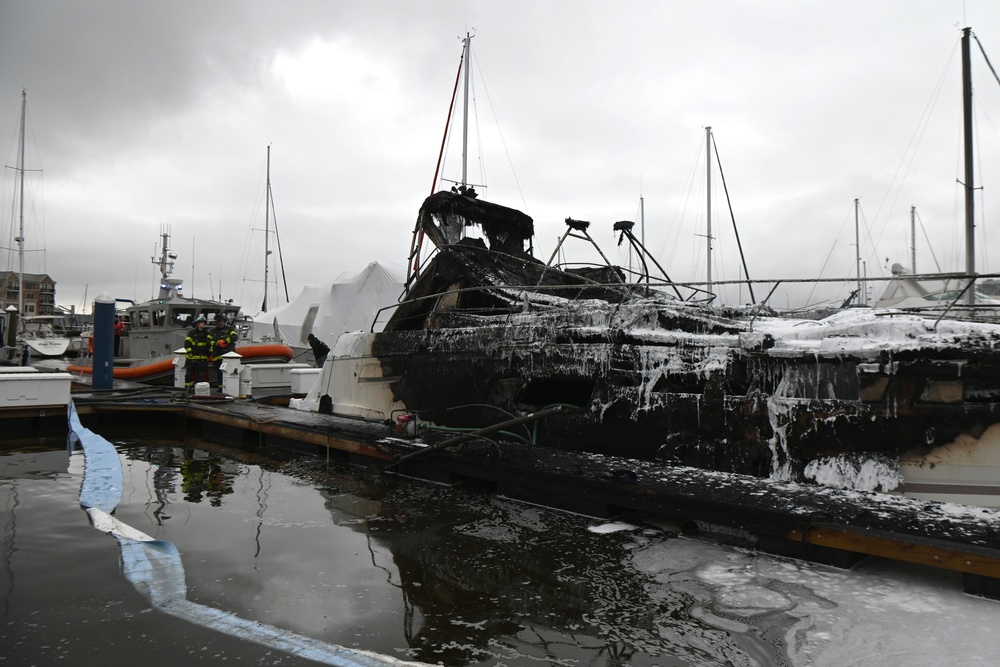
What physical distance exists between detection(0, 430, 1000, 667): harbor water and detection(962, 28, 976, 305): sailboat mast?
8.81 meters

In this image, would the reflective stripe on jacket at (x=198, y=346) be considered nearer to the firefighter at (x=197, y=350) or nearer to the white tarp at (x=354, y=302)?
the firefighter at (x=197, y=350)

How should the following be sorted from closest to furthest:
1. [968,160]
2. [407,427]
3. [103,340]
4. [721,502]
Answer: [721,502]
[407,427]
[968,160]
[103,340]

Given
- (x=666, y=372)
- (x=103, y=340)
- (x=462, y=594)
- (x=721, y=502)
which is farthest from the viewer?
(x=103, y=340)

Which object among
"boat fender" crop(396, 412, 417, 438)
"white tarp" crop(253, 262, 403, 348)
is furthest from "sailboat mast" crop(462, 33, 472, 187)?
"boat fender" crop(396, 412, 417, 438)

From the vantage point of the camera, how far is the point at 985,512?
386 cm

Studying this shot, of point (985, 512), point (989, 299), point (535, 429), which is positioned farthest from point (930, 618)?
point (989, 299)

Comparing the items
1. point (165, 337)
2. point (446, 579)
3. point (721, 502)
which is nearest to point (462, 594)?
point (446, 579)

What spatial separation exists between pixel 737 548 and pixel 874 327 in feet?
6.09

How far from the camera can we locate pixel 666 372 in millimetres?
5305

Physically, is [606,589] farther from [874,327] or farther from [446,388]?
[446,388]

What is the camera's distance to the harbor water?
2953 millimetres

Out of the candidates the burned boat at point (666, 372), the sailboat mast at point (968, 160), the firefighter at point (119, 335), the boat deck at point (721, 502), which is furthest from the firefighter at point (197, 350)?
the sailboat mast at point (968, 160)

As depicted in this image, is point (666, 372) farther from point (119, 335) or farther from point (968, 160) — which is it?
point (119, 335)

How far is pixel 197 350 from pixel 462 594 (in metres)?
10.9
